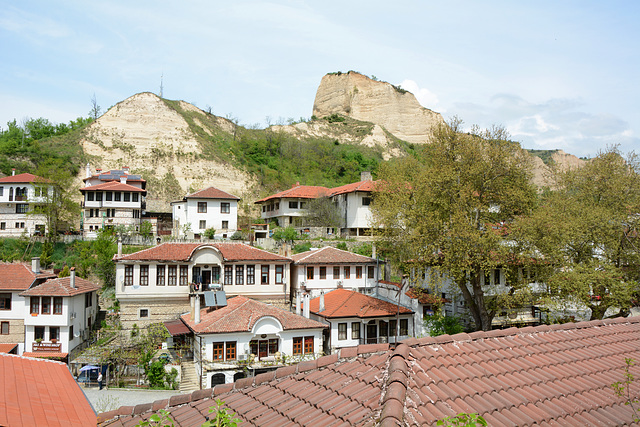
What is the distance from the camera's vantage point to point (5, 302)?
27.8m

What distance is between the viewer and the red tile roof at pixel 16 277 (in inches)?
1085

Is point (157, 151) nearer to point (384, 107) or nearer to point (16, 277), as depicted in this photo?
point (16, 277)

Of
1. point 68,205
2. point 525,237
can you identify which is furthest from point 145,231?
point 525,237

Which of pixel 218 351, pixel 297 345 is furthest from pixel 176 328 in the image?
pixel 297 345

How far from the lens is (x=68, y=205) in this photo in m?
43.9

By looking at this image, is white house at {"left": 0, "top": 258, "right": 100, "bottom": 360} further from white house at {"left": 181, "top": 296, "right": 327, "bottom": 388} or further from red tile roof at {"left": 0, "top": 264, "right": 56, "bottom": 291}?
white house at {"left": 181, "top": 296, "right": 327, "bottom": 388}

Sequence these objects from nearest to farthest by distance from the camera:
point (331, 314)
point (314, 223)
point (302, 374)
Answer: point (302, 374)
point (331, 314)
point (314, 223)

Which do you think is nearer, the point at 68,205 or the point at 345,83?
the point at 68,205

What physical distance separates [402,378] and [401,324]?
2382cm

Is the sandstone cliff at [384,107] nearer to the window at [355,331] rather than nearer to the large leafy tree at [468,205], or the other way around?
the large leafy tree at [468,205]

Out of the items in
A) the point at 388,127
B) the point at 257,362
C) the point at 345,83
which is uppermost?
the point at 345,83

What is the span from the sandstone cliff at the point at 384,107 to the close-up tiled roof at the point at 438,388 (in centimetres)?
10877

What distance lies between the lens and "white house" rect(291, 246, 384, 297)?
30891 mm

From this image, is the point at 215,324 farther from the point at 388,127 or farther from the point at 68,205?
the point at 388,127
